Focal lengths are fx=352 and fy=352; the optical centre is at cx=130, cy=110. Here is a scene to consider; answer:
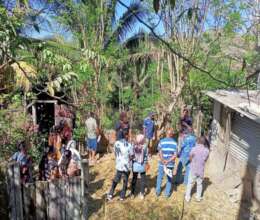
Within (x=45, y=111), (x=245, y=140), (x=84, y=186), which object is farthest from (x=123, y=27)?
(x=84, y=186)

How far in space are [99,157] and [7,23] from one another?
26.1 ft

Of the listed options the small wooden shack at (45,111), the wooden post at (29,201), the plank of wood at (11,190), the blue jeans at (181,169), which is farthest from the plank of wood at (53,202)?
the small wooden shack at (45,111)

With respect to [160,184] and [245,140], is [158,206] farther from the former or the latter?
[245,140]

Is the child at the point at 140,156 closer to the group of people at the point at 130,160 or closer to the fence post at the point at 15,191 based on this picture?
the group of people at the point at 130,160

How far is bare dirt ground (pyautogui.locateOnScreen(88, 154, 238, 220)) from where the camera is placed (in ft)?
23.5

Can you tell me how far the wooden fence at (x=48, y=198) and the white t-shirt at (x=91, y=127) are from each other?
4.25 meters

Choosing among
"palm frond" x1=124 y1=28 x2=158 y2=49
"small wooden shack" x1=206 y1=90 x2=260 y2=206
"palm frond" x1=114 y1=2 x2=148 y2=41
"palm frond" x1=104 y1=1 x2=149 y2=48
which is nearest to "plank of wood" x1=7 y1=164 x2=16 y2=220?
"small wooden shack" x1=206 y1=90 x2=260 y2=206

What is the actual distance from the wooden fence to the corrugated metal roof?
385 cm

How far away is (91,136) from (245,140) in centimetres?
432

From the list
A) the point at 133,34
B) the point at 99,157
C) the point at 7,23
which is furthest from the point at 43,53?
the point at 133,34

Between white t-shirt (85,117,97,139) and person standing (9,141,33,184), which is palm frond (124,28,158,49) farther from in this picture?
person standing (9,141,33,184)

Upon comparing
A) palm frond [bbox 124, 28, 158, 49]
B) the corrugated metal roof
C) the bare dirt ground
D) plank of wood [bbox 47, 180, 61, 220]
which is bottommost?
the bare dirt ground

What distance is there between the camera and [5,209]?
622 centimetres

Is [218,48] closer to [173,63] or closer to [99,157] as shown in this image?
[173,63]
